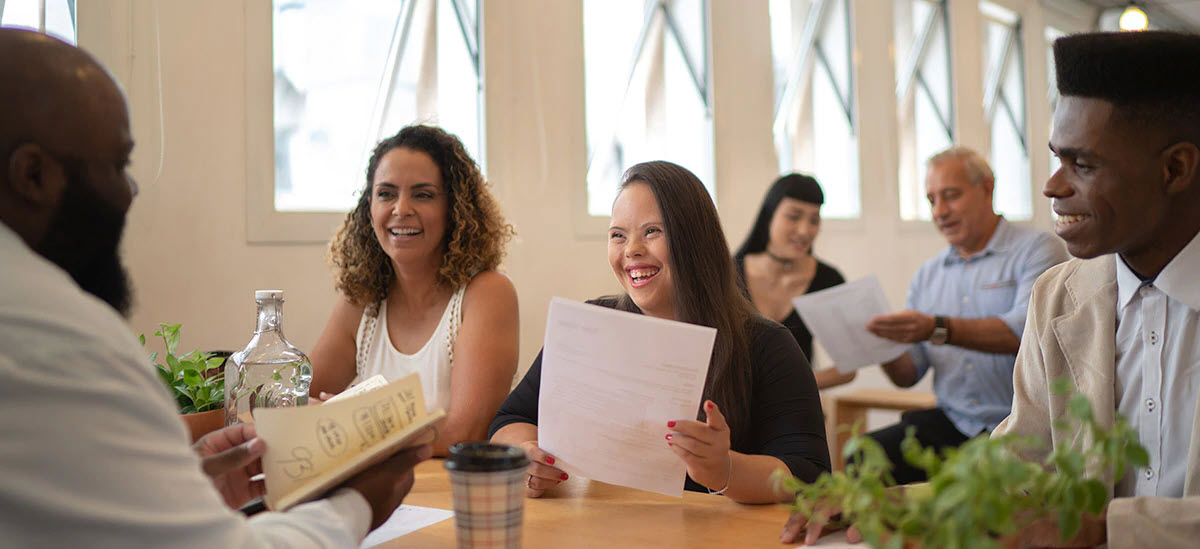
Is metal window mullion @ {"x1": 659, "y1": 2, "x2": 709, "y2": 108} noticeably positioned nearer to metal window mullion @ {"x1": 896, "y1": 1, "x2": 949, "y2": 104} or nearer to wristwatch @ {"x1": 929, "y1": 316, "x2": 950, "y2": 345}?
wristwatch @ {"x1": 929, "y1": 316, "x2": 950, "y2": 345}

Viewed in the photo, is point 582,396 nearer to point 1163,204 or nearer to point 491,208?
point 1163,204

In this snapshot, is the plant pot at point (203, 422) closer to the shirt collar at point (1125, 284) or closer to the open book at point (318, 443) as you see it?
the open book at point (318, 443)

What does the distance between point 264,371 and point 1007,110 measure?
810 cm

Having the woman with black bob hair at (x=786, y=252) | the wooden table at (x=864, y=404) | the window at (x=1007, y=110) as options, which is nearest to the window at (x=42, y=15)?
the woman with black bob hair at (x=786, y=252)

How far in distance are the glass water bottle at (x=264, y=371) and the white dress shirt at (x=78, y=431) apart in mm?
919

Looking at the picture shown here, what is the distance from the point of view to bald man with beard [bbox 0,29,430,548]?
0.74m

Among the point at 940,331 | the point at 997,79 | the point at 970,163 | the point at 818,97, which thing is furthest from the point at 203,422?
the point at 997,79

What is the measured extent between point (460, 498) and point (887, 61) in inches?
234

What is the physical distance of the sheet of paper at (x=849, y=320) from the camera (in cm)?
317

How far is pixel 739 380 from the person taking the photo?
185 centimetres

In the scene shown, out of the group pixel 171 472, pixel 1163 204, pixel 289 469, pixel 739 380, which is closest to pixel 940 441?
pixel 739 380

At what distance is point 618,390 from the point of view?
4.62 feet

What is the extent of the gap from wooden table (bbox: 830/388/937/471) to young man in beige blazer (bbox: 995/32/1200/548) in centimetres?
303

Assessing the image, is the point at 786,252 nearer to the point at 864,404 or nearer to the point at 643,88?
the point at 864,404
